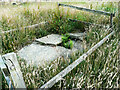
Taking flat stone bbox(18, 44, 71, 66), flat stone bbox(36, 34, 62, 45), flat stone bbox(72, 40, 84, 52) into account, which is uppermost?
flat stone bbox(36, 34, 62, 45)

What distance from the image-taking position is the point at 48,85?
2166 millimetres

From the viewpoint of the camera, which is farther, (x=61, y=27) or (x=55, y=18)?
(x=55, y=18)

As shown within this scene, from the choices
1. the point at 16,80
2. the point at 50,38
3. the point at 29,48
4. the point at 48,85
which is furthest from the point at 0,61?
the point at 50,38

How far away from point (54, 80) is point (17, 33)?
2.79 m

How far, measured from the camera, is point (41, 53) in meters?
3.93

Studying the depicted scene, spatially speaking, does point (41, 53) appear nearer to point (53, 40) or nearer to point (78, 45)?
point (53, 40)

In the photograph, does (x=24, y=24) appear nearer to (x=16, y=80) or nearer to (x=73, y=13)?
(x=73, y=13)

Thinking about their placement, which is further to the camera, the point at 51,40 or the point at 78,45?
the point at 51,40

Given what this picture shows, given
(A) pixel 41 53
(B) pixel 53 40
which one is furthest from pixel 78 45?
(A) pixel 41 53

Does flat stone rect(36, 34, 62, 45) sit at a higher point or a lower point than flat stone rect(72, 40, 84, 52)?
higher

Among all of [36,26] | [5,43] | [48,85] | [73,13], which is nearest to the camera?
[48,85]

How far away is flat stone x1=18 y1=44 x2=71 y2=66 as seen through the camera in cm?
361

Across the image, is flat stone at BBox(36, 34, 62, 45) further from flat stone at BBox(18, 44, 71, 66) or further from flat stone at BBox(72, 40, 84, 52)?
flat stone at BBox(72, 40, 84, 52)

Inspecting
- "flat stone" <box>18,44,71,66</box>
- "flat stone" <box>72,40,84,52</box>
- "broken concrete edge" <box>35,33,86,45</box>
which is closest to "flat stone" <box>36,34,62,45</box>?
"broken concrete edge" <box>35,33,86,45</box>
